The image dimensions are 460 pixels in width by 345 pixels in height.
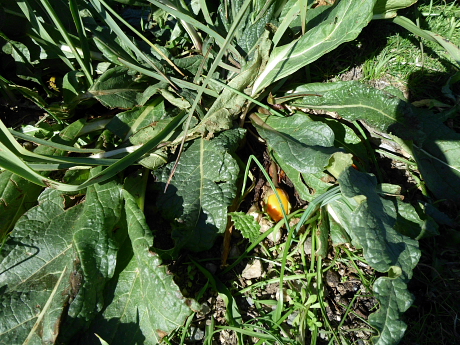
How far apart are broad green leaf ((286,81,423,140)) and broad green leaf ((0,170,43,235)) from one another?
56.6 inches

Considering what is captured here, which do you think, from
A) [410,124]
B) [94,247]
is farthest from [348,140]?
[94,247]

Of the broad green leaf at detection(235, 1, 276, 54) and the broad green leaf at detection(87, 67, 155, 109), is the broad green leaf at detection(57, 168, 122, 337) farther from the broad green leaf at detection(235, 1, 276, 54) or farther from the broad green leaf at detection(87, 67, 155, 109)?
the broad green leaf at detection(235, 1, 276, 54)

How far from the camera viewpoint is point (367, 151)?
212cm

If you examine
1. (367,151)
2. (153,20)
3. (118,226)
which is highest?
(153,20)

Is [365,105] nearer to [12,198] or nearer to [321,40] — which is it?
[321,40]

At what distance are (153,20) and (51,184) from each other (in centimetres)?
137

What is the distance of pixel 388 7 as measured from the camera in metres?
1.99

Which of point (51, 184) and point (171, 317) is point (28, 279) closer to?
point (51, 184)

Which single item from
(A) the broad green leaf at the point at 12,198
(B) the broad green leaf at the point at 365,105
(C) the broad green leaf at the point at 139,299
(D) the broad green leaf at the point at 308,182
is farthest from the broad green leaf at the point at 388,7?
(A) the broad green leaf at the point at 12,198

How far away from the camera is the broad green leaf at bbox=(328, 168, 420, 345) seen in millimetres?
1419

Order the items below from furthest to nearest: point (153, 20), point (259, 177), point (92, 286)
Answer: point (153, 20)
point (259, 177)
point (92, 286)

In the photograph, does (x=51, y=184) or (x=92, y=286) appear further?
(x=92, y=286)

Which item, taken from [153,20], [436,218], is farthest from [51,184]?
[436,218]

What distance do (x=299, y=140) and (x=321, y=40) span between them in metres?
0.47
